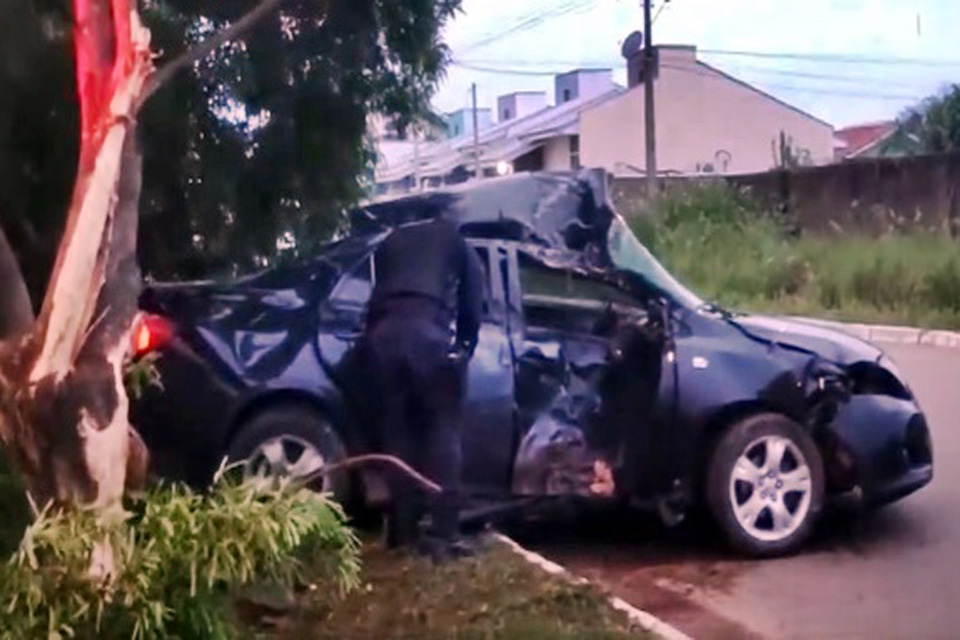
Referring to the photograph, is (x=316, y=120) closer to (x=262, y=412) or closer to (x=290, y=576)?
(x=262, y=412)

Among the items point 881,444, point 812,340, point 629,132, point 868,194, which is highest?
point 629,132

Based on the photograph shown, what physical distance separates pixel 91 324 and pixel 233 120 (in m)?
2.96

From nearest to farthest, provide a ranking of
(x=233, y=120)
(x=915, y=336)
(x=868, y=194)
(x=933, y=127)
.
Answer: (x=233, y=120), (x=915, y=336), (x=868, y=194), (x=933, y=127)

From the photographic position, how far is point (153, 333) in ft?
26.2

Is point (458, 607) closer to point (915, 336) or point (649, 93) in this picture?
point (649, 93)

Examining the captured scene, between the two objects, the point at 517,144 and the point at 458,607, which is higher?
the point at 517,144

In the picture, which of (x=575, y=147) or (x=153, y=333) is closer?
(x=153, y=333)

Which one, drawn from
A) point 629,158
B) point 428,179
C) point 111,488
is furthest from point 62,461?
point 629,158

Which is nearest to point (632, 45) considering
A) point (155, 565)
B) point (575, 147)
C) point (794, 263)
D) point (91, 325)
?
point (575, 147)

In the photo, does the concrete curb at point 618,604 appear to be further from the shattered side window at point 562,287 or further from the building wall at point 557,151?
the building wall at point 557,151

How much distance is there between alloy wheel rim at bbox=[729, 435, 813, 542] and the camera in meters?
8.17

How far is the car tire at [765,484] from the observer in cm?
813

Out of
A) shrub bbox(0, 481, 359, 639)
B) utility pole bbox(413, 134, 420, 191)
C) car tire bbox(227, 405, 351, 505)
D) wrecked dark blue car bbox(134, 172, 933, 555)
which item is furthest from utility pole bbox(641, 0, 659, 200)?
shrub bbox(0, 481, 359, 639)

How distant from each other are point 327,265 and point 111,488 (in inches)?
123
